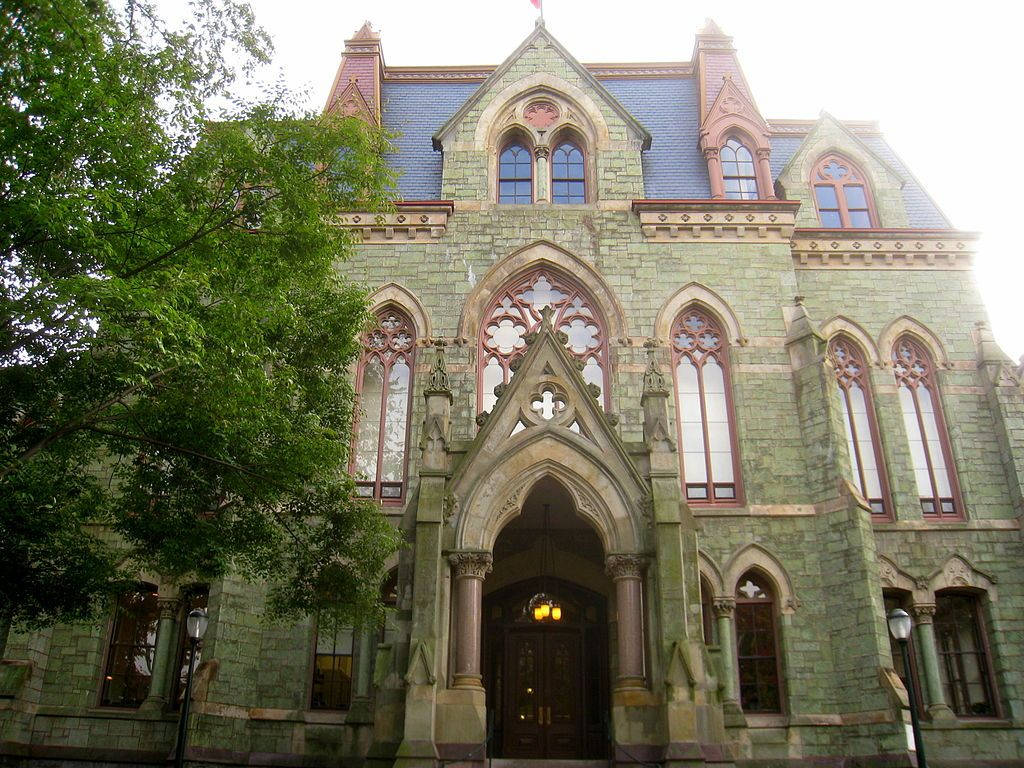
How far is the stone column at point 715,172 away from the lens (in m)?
21.1

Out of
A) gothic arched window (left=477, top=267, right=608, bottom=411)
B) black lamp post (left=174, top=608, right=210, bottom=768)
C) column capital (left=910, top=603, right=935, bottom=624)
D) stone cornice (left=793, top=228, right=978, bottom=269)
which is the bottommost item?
black lamp post (left=174, top=608, right=210, bottom=768)

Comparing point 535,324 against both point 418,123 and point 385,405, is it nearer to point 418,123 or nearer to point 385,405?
point 385,405

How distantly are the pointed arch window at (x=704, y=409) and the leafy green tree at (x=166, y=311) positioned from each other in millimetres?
7122

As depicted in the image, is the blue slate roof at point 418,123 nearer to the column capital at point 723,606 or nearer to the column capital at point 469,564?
the column capital at point 469,564

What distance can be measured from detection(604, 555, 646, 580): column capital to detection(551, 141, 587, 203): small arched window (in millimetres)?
10089

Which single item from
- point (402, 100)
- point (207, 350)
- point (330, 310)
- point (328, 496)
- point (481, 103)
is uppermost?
point (402, 100)

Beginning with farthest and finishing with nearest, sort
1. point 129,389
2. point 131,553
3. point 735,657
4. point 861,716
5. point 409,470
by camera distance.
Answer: point 409,470 → point 735,657 → point 861,716 → point 131,553 → point 129,389

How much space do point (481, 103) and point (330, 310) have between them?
958 centimetres

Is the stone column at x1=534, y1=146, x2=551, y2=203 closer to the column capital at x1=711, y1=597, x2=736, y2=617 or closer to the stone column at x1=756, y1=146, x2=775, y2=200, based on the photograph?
the stone column at x1=756, y1=146, x2=775, y2=200

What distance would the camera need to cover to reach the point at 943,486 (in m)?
19.0

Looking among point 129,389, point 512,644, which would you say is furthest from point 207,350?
point 512,644

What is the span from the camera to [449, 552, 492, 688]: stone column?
13174 mm

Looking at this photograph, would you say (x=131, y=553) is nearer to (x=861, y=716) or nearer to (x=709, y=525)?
(x=709, y=525)

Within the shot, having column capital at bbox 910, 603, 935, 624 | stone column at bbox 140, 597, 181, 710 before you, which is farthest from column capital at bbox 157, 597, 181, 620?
column capital at bbox 910, 603, 935, 624
